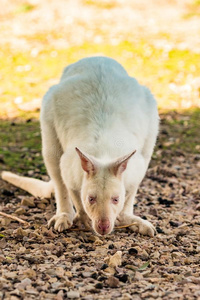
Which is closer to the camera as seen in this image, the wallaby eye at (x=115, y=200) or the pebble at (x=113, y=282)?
the pebble at (x=113, y=282)

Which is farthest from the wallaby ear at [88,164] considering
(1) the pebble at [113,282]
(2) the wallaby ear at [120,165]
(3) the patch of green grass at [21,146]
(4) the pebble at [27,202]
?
(3) the patch of green grass at [21,146]

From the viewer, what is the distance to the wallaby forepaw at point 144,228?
13.4 feet

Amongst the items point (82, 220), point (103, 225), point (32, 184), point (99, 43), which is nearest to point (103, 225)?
point (103, 225)

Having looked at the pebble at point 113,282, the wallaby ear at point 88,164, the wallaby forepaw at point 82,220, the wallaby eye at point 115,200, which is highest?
the wallaby ear at point 88,164

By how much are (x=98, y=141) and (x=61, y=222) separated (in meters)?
0.75

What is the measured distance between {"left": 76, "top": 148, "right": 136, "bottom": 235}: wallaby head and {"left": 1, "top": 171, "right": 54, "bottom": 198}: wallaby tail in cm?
144

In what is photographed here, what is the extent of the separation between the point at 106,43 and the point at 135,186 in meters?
7.52

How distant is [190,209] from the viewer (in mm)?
4832

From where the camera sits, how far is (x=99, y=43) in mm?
11188

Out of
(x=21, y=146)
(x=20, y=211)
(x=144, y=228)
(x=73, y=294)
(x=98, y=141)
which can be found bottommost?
(x=21, y=146)

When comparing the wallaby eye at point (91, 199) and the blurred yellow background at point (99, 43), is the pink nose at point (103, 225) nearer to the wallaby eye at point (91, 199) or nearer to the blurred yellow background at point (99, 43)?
the wallaby eye at point (91, 199)

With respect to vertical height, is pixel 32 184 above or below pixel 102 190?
below

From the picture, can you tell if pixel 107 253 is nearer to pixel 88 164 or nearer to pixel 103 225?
pixel 103 225

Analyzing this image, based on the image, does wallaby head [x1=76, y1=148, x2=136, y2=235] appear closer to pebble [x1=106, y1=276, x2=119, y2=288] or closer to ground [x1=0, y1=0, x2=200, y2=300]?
ground [x1=0, y1=0, x2=200, y2=300]
